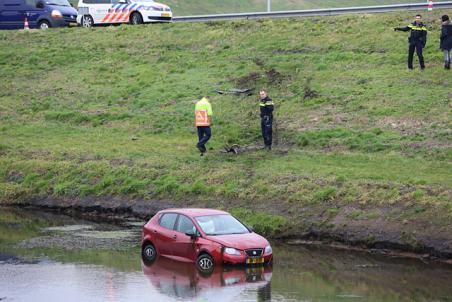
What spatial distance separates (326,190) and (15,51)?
84.7ft

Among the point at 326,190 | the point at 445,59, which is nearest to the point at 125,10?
the point at 445,59

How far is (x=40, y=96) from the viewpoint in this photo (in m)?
42.2

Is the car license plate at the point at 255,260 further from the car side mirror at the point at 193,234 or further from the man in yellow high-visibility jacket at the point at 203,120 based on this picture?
the man in yellow high-visibility jacket at the point at 203,120

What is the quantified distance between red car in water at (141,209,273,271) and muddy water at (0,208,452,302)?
0.28m

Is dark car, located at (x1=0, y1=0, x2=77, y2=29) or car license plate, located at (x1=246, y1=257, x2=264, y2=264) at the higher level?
dark car, located at (x1=0, y1=0, x2=77, y2=29)

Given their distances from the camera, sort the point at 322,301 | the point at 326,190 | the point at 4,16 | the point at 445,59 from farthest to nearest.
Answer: the point at 4,16 → the point at 445,59 → the point at 326,190 → the point at 322,301

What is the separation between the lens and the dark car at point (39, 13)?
167ft

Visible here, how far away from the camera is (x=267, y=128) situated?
1218 inches

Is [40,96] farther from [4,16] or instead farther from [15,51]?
[4,16]

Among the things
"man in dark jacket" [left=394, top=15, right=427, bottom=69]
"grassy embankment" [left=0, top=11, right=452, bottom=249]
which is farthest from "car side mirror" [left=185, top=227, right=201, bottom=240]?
"man in dark jacket" [left=394, top=15, right=427, bottom=69]

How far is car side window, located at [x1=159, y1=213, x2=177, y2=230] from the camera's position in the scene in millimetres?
22281

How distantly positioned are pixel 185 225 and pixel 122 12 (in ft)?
91.9

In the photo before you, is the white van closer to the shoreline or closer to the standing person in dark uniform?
the standing person in dark uniform

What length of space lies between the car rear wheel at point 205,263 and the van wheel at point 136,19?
93.1ft
